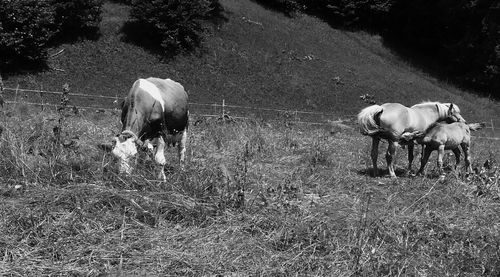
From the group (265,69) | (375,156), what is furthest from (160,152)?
(265,69)

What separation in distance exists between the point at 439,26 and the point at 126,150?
152 feet

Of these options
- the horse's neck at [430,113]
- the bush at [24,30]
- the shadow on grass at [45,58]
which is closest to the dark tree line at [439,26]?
the shadow on grass at [45,58]

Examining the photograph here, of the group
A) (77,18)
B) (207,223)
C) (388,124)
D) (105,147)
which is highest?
(105,147)

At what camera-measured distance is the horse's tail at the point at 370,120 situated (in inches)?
441

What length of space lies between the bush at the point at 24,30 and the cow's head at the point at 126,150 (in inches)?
828

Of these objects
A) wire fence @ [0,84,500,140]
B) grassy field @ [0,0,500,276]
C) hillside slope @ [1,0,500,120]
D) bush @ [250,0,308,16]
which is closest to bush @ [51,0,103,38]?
hillside slope @ [1,0,500,120]

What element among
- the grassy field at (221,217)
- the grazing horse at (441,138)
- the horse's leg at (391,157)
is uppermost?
the grassy field at (221,217)

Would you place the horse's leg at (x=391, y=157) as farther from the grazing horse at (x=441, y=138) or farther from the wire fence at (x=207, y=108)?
the wire fence at (x=207, y=108)

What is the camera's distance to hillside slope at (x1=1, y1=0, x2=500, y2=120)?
95.5 ft

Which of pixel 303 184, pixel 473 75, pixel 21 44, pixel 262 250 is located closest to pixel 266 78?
pixel 21 44

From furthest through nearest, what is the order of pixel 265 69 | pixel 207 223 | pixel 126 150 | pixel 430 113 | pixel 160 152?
pixel 265 69 < pixel 430 113 < pixel 160 152 < pixel 126 150 < pixel 207 223

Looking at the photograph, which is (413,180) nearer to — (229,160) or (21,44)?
(229,160)

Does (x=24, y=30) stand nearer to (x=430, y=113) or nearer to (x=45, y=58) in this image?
(x=45, y=58)

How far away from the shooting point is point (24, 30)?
2711 cm
